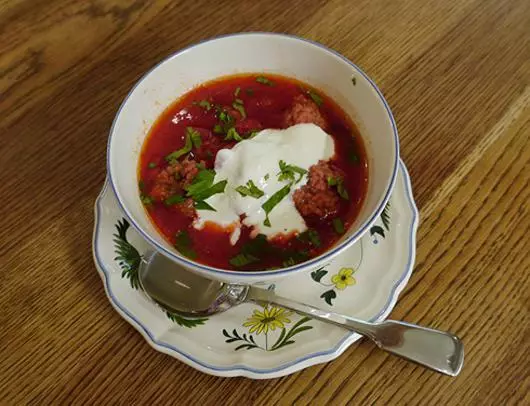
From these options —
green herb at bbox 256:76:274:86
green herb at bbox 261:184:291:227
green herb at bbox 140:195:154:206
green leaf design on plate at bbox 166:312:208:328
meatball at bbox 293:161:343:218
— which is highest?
green herb at bbox 256:76:274:86

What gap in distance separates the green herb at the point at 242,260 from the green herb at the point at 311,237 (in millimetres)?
149

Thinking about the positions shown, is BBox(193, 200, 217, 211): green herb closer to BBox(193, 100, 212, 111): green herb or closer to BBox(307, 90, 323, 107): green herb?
BBox(193, 100, 212, 111): green herb

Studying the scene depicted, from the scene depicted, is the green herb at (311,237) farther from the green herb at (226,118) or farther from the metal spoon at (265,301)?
the green herb at (226,118)

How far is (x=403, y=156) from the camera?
1867mm

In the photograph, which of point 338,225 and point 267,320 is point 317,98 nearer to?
point 338,225

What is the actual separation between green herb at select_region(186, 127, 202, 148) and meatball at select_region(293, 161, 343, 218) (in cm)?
39

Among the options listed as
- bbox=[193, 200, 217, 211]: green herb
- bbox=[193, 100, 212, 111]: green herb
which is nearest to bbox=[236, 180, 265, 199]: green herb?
bbox=[193, 200, 217, 211]: green herb

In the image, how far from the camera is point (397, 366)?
145 centimetres

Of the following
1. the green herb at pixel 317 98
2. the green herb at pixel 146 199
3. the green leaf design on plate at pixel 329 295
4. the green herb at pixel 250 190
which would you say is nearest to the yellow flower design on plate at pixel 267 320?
the green leaf design on plate at pixel 329 295

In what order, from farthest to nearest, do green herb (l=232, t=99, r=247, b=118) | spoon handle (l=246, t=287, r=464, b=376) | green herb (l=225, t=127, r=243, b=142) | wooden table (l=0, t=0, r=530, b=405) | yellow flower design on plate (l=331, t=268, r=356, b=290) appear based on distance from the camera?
green herb (l=232, t=99, r=247, b=118)
green herb (l=225, t=127, r=243, b=142)
yellow flower design on plate (l=331, t=268, r=356, b=290)
wooden table (l=0, t=0, r=530, b=405)
spoon handle (l=246, t=287, r=464, b=376)

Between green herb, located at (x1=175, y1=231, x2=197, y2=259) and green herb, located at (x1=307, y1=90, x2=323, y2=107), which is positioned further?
green herb, located at (x1=307, y1=90, x2=323, y2=107)

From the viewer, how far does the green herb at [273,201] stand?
155 centimetres

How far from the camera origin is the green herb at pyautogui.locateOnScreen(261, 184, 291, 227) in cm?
155

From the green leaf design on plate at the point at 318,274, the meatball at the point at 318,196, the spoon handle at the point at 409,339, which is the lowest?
the spoon handle at the point at 409,339
